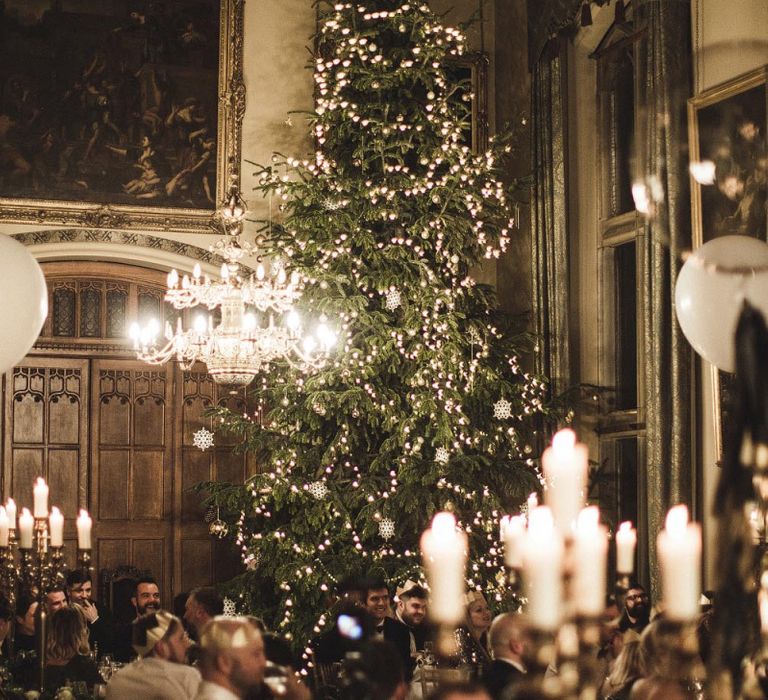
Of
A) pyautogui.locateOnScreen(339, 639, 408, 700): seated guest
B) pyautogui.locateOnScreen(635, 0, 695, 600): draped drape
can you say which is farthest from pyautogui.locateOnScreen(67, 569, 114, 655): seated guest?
pyautogui.locateOnScreen(339, 639, 408, 700): seated guest

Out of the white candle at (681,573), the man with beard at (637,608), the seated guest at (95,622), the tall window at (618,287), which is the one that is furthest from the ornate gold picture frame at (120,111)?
the white candle at (681,573)

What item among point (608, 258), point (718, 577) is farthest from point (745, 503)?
point (608, 258)

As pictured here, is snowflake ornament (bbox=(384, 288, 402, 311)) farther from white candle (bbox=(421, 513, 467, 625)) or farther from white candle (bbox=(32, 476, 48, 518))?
white candle (bbox=(421, 513, 467, 625))

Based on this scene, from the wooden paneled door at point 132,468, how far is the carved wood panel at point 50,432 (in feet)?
0.40

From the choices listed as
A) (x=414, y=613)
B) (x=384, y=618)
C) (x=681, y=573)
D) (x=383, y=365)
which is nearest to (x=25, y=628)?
(x=384, y=618)

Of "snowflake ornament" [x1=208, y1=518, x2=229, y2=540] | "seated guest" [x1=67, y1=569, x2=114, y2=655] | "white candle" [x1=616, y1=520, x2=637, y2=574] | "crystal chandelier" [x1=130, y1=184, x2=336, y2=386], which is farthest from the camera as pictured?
"snowflake ornament" [x1=208, y1=518, x2=229, y2=540]

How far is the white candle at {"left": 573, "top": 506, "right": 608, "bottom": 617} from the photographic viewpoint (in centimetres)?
207

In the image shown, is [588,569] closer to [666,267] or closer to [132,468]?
[666,267]

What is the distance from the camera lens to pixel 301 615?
34.2 ft

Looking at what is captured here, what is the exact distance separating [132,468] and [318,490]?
7.90 feet

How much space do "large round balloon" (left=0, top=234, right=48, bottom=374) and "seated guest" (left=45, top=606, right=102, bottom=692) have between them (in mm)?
1894

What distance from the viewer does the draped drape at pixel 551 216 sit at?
1156 centimetres

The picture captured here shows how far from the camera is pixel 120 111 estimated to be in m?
12.0

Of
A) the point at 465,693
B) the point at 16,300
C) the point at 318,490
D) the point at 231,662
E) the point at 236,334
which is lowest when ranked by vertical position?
the point at 231,662
